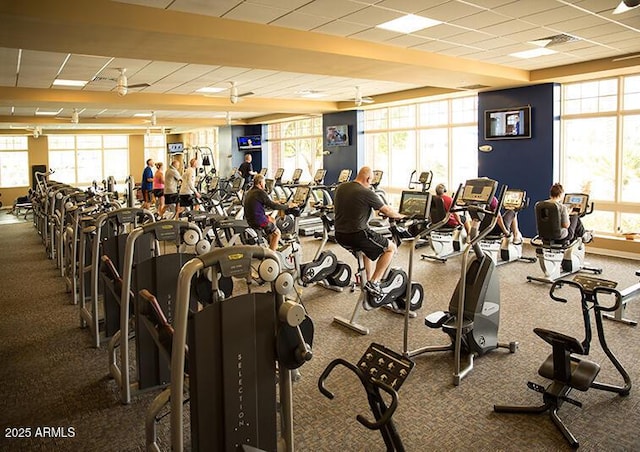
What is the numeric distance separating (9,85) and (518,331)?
30.7ft

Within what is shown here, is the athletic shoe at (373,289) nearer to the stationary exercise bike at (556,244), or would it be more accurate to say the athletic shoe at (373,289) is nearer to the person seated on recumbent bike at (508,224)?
the stationary exercise bike at (556,244)

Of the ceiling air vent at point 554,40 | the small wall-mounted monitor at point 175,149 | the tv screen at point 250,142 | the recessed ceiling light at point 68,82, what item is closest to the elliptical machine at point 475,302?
the ceiling air vent at point 554,40

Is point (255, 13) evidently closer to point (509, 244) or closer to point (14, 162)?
point (509, 244)

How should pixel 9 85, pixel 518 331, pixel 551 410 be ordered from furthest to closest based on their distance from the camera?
1. pixel 9 85
2. pixel 518 331
3. pixel 551 410

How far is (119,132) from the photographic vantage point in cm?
2102

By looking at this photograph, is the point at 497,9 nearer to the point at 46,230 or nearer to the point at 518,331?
the point at 518,331

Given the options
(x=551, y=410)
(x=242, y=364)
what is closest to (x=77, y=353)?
(x=242, y=364)

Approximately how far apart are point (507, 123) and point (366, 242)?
5438 millimetres

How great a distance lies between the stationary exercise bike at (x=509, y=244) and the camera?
7312 mm

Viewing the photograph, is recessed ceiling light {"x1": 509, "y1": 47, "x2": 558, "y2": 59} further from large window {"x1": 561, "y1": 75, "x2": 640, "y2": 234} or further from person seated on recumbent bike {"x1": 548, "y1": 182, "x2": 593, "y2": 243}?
large window {"x1": 561, "y1": 75, "x2": 640, "y2": 234}

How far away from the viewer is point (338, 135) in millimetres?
13656

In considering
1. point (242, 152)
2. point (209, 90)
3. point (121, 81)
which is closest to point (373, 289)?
point (121, 81)

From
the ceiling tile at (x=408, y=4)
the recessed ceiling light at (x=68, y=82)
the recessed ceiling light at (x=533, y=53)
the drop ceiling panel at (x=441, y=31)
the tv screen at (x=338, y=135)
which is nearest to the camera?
the ceiling tile at (x=408, y=4)

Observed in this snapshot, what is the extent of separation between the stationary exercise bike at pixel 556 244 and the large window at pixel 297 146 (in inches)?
339
